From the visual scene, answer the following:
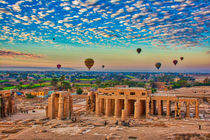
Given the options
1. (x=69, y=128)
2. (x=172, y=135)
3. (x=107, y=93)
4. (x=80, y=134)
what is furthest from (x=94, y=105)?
(x=172, y=135)

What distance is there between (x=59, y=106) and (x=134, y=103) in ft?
49.3

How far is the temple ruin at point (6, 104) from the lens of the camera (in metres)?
43.7

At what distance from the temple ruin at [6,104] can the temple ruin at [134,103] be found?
1714 cm

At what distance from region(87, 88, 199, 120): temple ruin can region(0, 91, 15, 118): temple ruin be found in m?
17.1

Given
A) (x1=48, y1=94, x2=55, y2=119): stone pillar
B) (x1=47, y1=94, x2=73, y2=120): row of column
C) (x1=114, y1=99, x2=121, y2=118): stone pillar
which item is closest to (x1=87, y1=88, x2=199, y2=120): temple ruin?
(x1=114, y1=99, x2=121, y2=118): stone pillar

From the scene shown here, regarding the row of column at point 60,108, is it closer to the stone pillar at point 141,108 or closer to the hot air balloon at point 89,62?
the stone pillar at point 141,108

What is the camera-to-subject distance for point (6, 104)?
146 feet

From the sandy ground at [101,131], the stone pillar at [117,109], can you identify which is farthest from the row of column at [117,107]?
the sandy ground at [101,131]

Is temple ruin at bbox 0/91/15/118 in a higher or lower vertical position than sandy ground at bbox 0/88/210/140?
higher

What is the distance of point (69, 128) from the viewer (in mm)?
33406

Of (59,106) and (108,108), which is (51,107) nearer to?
(59,106)

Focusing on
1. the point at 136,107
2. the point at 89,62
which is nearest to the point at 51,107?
the point at 136,107

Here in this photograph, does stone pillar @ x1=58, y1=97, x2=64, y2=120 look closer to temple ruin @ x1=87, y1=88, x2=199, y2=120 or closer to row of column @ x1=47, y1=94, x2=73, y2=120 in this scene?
row of column @ x1=47, y1=94, x2=73, y2=120

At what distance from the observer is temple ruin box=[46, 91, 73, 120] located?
4028 centimetres
